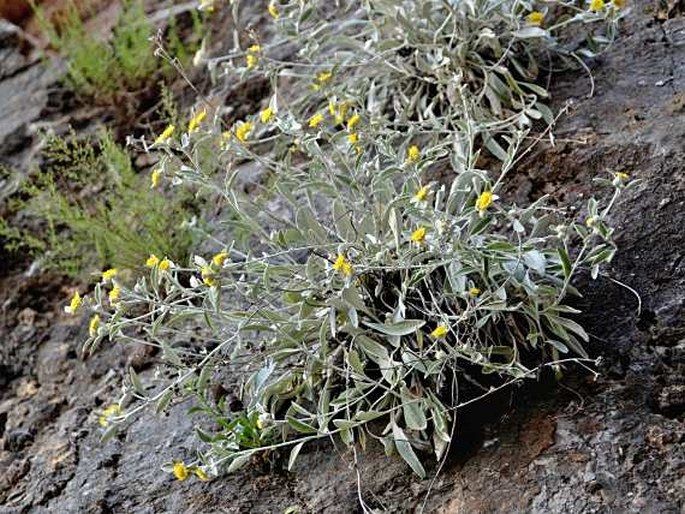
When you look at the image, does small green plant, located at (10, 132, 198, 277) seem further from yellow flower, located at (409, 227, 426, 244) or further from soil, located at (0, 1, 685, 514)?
yellow flower, located at (409, 227, 426, 244)

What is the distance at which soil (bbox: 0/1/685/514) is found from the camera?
1282 millimetres

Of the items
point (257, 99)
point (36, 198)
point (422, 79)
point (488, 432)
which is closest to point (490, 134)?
point (422, 79)

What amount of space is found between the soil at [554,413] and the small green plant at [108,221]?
17 cm

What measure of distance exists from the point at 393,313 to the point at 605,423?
376 millimetres

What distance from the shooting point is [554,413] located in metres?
1.37

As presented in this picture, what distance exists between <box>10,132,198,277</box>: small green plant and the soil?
A: 17cm

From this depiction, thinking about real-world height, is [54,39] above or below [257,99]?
above

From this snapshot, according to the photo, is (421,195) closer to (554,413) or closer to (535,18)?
(554,413)

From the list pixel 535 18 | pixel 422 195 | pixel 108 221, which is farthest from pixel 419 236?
pixel 108 221

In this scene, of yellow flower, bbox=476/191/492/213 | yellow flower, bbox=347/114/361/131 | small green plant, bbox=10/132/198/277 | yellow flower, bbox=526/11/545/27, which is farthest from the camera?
small green plant, bbox=10/132/198/277

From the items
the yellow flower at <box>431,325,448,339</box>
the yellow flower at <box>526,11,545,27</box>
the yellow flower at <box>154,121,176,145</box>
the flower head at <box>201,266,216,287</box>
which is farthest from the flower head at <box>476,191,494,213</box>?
the yellow flower at <box>526,11,545,27</box>

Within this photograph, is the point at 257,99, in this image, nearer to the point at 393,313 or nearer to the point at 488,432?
the point at 393,313

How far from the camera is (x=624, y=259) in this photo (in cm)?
150

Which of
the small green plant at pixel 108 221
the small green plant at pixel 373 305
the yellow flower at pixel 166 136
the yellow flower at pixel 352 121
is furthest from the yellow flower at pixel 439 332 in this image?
the small green plant at pixel 108 221
